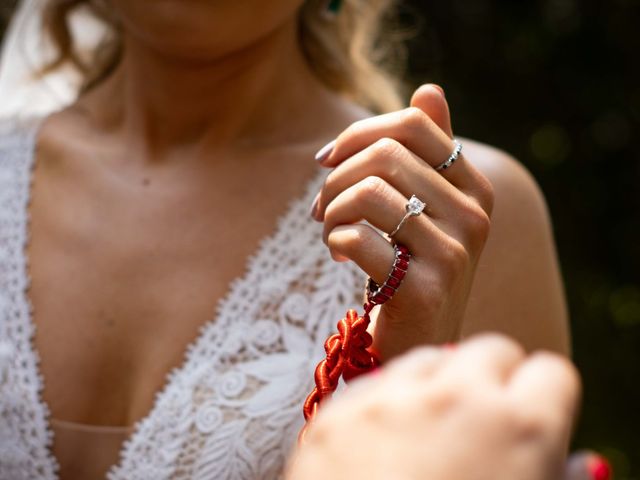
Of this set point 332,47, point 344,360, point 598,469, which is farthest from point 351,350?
point 332,47

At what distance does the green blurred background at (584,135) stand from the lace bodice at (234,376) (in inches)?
93.7

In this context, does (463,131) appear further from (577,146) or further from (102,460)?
(102,460)

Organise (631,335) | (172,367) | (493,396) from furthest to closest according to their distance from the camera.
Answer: (631,335), (172,367), (493,396)

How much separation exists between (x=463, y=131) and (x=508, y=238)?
251 cm

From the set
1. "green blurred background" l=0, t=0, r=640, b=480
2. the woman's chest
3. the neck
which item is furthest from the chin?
"green blurred background" l=0, t=0, r=640, b=480

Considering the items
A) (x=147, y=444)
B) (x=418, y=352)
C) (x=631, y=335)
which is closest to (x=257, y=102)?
(x=147, y=444)

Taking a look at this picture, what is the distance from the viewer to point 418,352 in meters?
0.68

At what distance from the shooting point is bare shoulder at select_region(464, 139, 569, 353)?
61.5 inches

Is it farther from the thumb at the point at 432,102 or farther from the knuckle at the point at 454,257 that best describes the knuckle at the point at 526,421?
the thumb at the point at 432,102

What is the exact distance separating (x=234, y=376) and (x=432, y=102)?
0.60m

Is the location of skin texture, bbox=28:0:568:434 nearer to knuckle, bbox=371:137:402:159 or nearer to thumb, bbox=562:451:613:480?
knuckle, bbox=371:137:402:159

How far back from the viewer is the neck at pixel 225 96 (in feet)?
6.01

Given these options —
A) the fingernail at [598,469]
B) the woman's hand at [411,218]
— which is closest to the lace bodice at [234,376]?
the woman's hand at [411,218]

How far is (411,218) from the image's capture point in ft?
3.64
